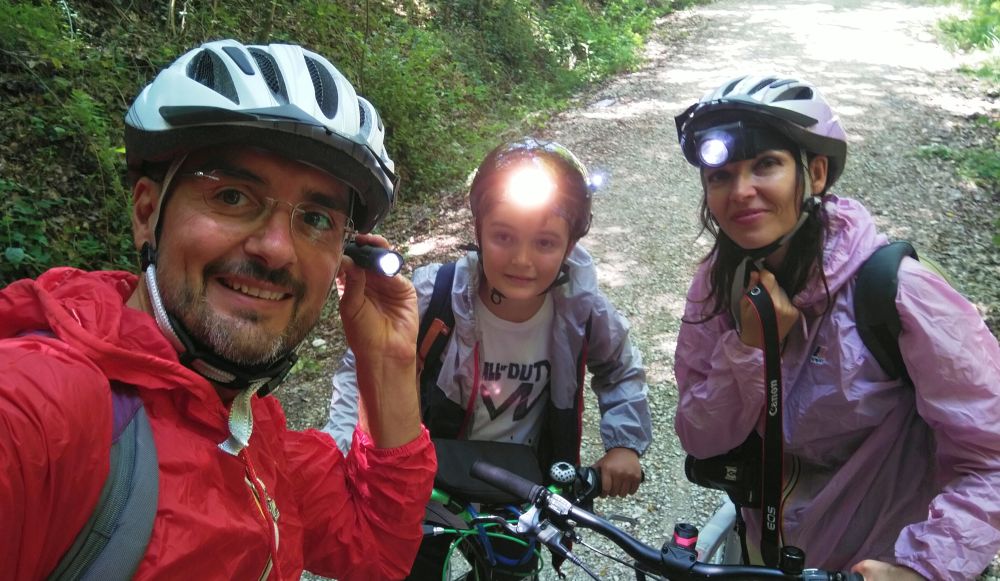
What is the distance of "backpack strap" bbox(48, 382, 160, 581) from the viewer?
3.41 ft

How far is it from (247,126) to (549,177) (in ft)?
4.44

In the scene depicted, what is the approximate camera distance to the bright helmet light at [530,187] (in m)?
2.54

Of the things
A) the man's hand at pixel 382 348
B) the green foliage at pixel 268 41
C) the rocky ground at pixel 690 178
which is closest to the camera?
the man's hand at pixel 382 348

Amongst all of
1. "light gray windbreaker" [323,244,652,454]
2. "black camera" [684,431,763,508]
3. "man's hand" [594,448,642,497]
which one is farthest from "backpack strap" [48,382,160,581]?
"black camera" [684,431,763,508]

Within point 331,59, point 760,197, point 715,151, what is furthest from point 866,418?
point 331,59

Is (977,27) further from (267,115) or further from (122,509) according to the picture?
(122,509)

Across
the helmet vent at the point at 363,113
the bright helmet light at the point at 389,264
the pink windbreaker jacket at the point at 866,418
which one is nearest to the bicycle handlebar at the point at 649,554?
the pink windbreaker jacket at the point at 866,418

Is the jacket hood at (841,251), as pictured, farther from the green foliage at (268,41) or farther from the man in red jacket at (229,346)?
the green foliage at (268,41)

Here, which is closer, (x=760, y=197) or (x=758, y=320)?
(x=758, y=320)

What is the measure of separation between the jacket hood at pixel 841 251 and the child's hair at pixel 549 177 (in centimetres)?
94

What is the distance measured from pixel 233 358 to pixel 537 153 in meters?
1.63

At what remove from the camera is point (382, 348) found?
198cm

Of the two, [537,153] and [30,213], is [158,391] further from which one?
[30,213]

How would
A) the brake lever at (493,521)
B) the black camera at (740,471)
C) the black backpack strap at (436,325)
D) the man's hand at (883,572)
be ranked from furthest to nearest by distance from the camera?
the black backpack strap at (436,325) → the black camera at (740,471) → the brake lever at (493,521) → the man's hand at (883,572)
